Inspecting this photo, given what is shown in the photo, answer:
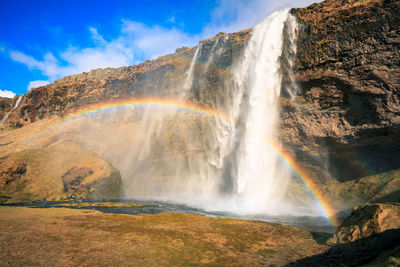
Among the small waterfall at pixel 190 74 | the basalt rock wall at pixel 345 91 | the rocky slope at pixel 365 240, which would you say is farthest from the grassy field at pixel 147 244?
the small waterfall at pixel 190 74

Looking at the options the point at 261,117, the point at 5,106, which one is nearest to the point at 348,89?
the point at 261,117

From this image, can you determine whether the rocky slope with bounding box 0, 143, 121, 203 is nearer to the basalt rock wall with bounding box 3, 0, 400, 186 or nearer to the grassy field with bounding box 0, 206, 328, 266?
the grassy field with bounding box 0, 206, 328, 266

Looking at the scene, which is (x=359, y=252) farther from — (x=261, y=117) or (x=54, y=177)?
(x=54, y=177)

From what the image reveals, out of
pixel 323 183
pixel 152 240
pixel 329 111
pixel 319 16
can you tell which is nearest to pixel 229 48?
pixel 319 16

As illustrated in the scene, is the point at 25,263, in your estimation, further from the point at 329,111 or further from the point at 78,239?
the point at 329,111

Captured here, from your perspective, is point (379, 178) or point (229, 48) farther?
point (229, 48)

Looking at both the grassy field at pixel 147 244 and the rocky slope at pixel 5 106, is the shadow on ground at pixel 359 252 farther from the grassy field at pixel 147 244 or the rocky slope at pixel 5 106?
the rocky slope at pixel 5 106

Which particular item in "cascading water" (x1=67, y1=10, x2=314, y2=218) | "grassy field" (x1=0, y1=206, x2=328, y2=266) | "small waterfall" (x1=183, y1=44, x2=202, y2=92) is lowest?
"grassy field" (x1=0, y1=206, x2=328, y2=266)

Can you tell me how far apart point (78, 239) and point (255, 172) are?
95.8ft

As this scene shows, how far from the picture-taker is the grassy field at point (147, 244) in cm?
916

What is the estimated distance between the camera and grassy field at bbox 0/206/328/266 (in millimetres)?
9164

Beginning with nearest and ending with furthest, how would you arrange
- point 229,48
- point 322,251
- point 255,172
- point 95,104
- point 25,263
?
point 25,263 < point 322,251 < point 255,172 < point 229,48 < point 95,104

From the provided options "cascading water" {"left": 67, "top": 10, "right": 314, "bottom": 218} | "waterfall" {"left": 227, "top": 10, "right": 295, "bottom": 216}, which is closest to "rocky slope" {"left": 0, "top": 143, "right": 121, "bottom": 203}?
"cascading water" {"left": 67, "top": 10, "right": 314, "bottom": 218}

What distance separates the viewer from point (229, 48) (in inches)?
1746
